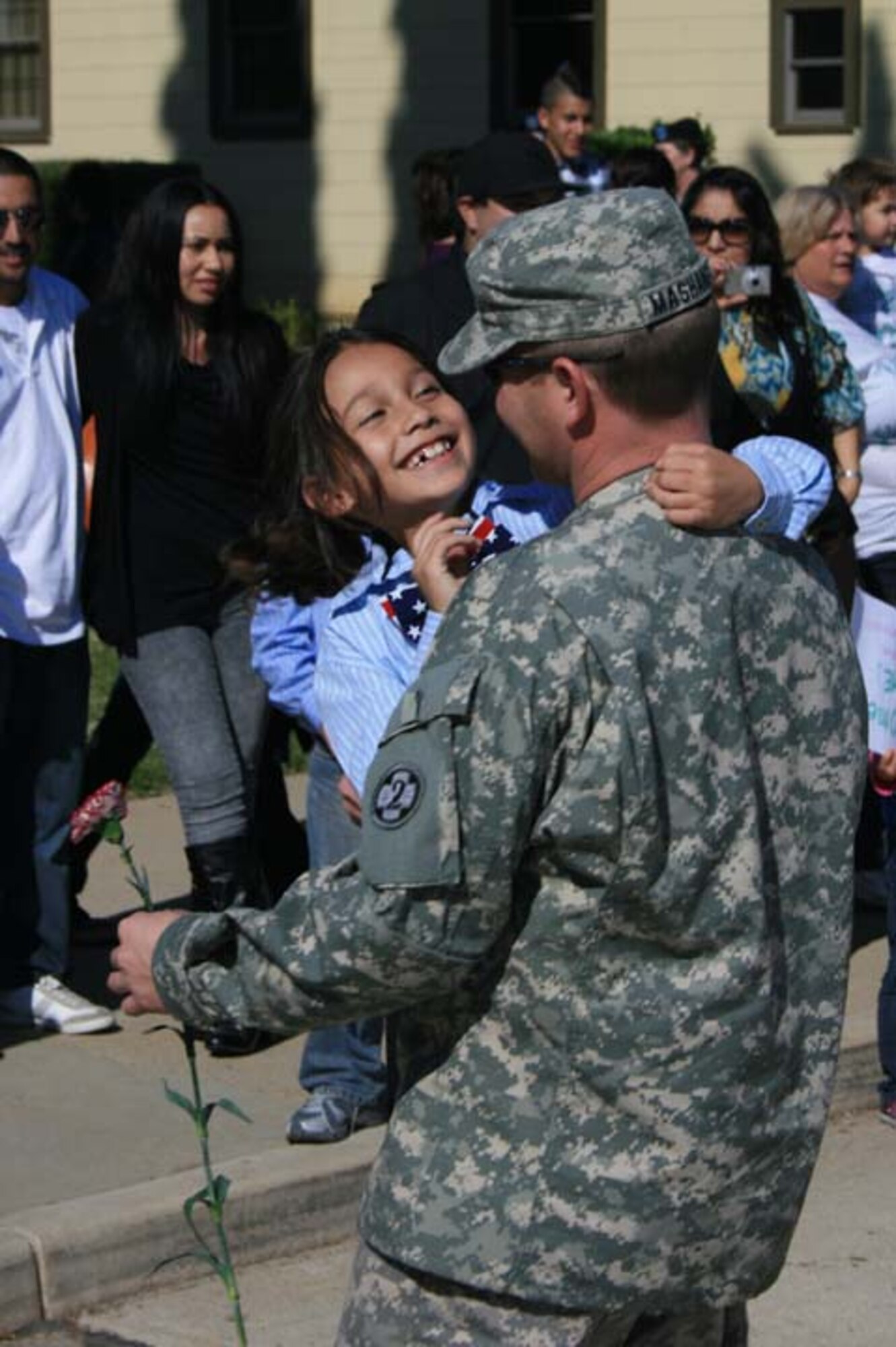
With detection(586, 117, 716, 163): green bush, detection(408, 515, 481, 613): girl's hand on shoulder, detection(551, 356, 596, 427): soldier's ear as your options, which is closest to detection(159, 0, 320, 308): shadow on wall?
detection(586, 117, 716, 163): green bush

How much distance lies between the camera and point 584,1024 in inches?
107

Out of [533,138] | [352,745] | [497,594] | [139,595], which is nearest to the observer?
[497,594]

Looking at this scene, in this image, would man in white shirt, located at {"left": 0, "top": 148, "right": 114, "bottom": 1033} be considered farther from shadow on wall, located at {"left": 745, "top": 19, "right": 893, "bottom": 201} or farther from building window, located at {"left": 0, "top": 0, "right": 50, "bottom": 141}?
building window, located at {"left": 0, "top": 0, "right": 50, "bottom": 141}

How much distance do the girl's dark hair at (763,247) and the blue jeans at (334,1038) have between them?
2.20 metres

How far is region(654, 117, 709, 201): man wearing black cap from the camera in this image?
13711 mm

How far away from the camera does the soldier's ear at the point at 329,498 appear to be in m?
4.24

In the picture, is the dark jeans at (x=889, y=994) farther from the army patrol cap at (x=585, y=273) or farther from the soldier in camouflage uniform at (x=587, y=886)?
the army patrol cap at (x=585, y=273)

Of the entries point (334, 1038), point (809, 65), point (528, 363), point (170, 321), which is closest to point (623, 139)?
point (809, 65)

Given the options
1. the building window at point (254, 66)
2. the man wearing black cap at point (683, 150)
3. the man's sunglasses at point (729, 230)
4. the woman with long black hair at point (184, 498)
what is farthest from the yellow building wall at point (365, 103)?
the woman with long black hair at point (184, 498)

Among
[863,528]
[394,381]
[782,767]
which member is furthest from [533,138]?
[782,767]

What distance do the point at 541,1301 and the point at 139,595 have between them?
12.2 feet

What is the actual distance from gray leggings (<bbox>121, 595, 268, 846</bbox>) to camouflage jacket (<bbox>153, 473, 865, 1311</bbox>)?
3.43 metres

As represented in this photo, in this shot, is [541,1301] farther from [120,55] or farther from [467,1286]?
[120,55]


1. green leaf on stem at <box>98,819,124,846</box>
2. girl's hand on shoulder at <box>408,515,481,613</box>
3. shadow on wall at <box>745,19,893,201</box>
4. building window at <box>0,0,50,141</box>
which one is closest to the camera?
green leaf on stem at <box>98,819,124,846</box>
